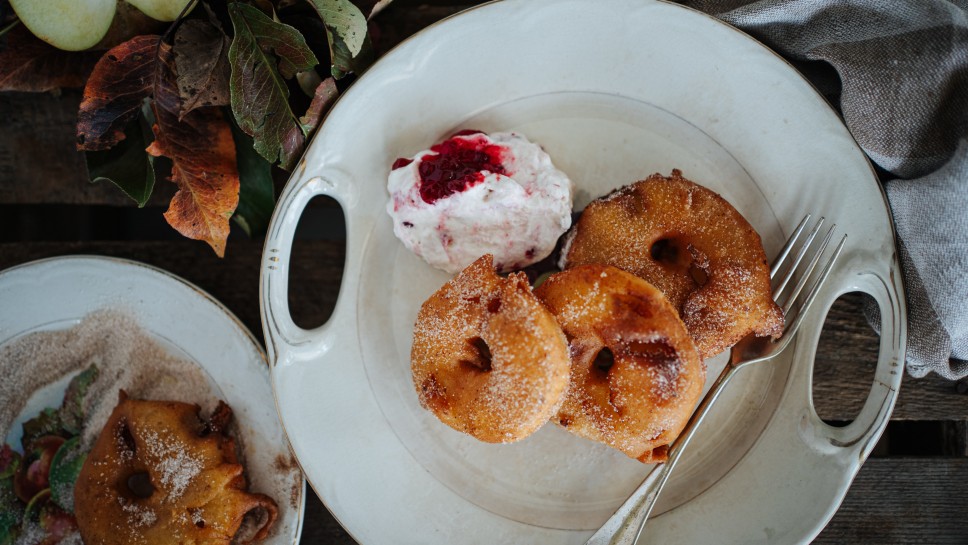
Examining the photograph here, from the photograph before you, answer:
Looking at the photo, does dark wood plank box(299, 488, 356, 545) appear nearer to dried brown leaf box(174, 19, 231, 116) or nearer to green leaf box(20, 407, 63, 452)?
green leaf box(20, 407, 63, 452)

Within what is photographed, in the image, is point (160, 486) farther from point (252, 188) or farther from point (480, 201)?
point (480, 201)

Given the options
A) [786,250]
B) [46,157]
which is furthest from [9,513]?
[786,250]

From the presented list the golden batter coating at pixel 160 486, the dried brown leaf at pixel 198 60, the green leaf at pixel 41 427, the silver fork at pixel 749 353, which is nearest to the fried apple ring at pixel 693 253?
the silver fork at pixel 749 353

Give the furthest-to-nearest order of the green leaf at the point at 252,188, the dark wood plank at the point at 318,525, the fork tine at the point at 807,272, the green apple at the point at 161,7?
1. the dark wood plank at the point at 318,525
2. the green leaf at the point at 252,188
3. the fork tine at the point at 807,272
4. the green apple at the point at 161,7

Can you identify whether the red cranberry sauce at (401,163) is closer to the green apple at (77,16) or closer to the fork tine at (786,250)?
the green apple at (77,16)

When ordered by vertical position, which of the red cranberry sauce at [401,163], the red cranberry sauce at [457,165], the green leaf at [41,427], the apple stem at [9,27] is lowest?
the green leaf at [41,427]

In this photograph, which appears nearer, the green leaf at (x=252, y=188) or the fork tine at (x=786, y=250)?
the fork tine at (x=786, y=250)

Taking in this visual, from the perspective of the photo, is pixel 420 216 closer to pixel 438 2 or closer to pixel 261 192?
pixel 261 192
